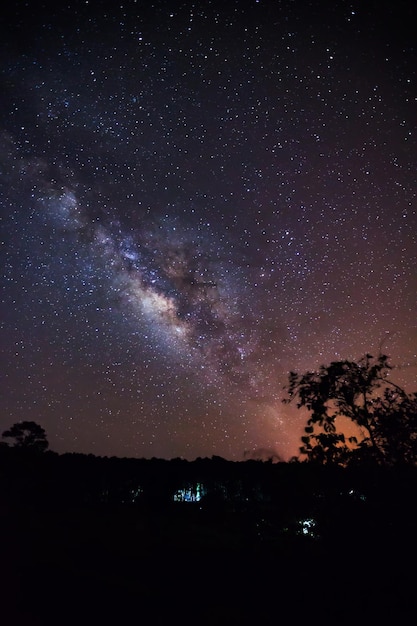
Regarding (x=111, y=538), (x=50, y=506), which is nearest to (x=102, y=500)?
(x=50, y=506)

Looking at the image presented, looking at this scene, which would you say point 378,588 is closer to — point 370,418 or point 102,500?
point 370,418

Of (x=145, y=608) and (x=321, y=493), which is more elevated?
(x=321, y=493)

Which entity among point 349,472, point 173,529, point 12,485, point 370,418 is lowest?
point 173,529

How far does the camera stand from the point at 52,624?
7.18 meters

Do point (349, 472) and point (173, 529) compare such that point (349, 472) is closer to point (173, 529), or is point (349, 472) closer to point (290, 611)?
point (290, 611)

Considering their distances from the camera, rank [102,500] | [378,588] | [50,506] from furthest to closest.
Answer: [102,500] → [50,506] → [378,588]

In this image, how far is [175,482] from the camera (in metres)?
36.2

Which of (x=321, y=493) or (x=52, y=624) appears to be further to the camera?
(x=321, y=493)

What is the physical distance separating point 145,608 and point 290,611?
3335mm

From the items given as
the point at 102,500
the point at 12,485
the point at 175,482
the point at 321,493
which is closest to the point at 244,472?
the point at 175,482

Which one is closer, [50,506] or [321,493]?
[321,493]

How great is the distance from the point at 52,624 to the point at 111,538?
1143 cm

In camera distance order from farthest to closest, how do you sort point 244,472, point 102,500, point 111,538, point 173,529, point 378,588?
point 244,472 < point 102,500 < point 173,529 < point 111,538 < point 378,588

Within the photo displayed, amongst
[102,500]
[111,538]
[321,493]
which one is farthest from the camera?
[102,500]
